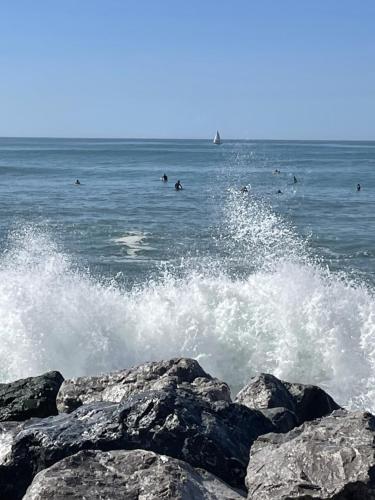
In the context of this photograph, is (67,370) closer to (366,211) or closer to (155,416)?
(155,416)

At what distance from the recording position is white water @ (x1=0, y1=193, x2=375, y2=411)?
13.4 meters

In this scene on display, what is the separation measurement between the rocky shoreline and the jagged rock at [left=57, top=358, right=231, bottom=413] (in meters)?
0.02

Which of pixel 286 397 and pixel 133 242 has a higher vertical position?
pixel 286 397

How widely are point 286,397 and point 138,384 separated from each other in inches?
69.5

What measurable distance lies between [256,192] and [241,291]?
2906 cm

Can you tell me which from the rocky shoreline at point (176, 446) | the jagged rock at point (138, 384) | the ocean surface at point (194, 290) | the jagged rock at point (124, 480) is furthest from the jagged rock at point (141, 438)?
the ocean surface at point (194, 290)

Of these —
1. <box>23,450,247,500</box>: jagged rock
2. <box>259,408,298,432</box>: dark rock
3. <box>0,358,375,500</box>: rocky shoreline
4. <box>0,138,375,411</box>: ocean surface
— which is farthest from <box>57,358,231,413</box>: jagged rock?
<box>0,138,375,411</box>: ocean surface

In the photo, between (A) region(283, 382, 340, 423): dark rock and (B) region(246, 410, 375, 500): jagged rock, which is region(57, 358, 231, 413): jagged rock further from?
(B) region(246, 410, 375, 500): jagged rock

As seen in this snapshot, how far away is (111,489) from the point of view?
528 cm

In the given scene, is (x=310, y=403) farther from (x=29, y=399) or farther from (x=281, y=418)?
(x=29, y=399)

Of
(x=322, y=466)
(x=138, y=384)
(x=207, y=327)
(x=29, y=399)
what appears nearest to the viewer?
(x=322, y=466)

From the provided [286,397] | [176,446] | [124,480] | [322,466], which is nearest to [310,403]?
[286,397]

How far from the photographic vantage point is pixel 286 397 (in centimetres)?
858

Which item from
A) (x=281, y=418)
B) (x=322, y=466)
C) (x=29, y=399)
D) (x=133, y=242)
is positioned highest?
(x=322, y=466)
